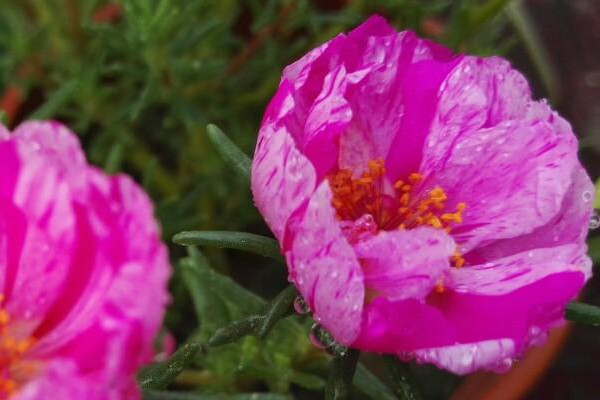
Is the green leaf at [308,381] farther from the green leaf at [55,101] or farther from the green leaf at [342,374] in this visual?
the green leaf at [55,101]

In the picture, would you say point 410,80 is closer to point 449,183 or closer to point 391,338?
point 449,183

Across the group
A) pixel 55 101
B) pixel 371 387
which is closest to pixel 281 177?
pixel 371 387

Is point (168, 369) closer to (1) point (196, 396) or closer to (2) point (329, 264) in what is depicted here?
(1) point (196, 396)

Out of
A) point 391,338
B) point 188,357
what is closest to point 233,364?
point 188,357

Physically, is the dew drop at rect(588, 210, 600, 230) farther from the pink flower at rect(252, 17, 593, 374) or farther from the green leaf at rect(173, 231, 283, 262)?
the green leaf at rect(173, 231, 283, 262)

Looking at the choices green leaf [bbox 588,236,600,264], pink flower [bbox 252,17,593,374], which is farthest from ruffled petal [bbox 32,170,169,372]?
green leaf [bbox 588,236,600,264]

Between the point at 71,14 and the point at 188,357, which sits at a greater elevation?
the point at 71,14
